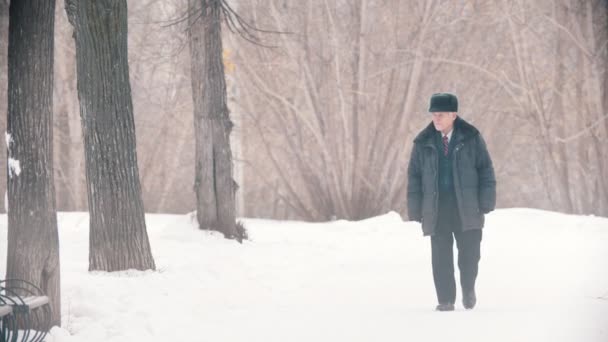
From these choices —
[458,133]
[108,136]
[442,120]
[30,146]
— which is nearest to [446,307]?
[458,133]

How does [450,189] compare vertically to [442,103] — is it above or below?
below

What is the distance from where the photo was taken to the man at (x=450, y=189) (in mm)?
7516

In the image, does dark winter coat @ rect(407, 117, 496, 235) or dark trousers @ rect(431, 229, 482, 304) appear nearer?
dark winter coat @ rect(407, 117, 496, 235)

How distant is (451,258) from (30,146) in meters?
3.67

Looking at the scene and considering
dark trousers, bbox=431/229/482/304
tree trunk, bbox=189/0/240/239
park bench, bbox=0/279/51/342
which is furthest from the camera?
tree trunk, bbox=189/0/240/239

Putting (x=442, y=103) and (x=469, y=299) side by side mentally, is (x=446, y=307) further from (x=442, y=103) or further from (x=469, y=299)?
(x=442, y=103)

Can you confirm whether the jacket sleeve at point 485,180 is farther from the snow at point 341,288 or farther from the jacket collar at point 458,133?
the snow at point 341,288

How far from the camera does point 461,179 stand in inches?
296

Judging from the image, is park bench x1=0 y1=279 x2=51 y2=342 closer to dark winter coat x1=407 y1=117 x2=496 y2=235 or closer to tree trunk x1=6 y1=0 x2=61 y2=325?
tree trunk x1=6 y1=0 x2=61 y2=325

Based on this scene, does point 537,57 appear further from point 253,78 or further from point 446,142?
point 446,142

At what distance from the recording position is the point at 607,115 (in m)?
21.1

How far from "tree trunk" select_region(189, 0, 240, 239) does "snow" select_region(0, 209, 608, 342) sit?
1.34 ft

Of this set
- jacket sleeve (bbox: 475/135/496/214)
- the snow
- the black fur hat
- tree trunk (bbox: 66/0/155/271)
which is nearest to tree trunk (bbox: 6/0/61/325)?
the snow

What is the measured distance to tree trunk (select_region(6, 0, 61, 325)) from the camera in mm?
6641
